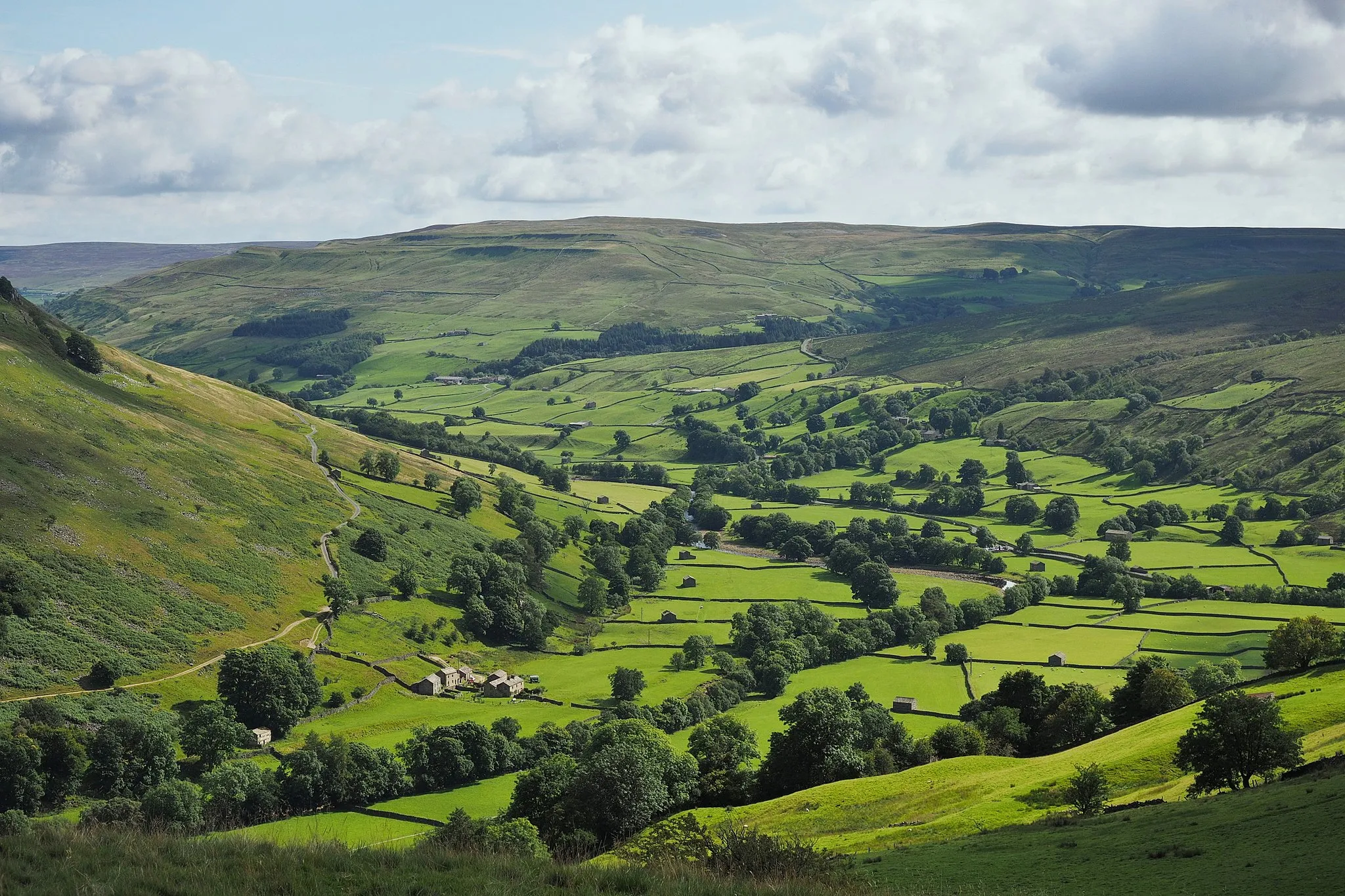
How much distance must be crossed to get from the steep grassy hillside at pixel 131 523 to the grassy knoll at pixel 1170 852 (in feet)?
237

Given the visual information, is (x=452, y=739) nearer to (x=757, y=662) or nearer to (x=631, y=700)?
(x=631, y=700)

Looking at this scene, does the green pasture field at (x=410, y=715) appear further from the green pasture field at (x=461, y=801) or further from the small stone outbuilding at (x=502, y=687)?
the green pasture field at (x=461, y=801)

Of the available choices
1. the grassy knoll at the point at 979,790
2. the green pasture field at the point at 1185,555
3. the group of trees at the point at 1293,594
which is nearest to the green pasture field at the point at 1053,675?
the grassy knoll at the point at 979,790

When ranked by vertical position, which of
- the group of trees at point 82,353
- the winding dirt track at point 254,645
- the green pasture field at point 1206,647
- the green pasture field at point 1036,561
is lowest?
the green pasture field at point 1036,561

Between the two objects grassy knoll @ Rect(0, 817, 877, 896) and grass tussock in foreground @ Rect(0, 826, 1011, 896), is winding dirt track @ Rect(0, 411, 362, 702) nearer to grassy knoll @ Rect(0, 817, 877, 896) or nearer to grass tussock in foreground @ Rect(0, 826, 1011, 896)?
grass tussock in foreground @ Rect(0, 826, 1011, 896)

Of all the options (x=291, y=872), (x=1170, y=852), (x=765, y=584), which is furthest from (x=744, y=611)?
(x=291, y=872)

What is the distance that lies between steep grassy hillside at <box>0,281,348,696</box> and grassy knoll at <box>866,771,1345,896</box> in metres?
72.2

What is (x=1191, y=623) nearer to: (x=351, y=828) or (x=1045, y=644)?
(x=1045, y=644)

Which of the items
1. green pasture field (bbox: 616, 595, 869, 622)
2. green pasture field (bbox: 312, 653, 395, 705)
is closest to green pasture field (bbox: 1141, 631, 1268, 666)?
green pasture field (bbox: 616, 595, 869, 622)

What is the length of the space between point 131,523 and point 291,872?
325 feet

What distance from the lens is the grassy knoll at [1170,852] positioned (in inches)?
1300

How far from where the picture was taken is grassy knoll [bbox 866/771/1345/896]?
108 ft

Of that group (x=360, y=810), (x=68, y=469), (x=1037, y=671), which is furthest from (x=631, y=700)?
(x=68, y=469)

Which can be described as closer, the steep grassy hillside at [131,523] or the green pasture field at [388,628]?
the steep grassy hillside at [131,523]
